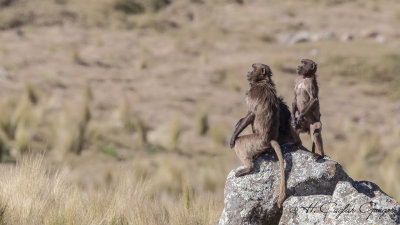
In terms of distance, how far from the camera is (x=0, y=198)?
5.39 meters

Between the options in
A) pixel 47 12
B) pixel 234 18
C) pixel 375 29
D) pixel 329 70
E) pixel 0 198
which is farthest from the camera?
pixel 234 18

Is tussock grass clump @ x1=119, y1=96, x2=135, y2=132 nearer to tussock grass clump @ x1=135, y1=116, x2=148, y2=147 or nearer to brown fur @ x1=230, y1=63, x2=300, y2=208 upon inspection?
tussock grass clump @ x1=135, y1=116, x2=148, y2=147

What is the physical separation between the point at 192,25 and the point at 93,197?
85.1ft

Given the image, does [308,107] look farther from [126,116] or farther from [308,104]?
[126,116]

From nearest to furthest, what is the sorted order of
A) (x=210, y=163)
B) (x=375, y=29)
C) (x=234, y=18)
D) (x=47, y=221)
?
(x=47, y=221) → (x=210, y=163) → (x=375, y=29) → (x=234, y=18)

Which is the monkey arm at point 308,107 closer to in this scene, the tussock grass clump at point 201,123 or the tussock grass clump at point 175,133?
the tussock grass clump at point 175,133

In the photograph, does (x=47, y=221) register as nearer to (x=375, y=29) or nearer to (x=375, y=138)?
(x=375, y=138)

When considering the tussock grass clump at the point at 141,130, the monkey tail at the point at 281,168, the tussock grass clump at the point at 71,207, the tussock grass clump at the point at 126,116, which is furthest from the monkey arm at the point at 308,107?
the tussock grass clump at the point at 126,116

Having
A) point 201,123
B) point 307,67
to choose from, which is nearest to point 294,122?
point 307,67

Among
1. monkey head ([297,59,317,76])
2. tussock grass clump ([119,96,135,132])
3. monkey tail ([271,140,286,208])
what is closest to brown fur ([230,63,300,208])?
monkey tail ([271,140,286,208])

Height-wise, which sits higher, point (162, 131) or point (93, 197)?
point (93, 197)

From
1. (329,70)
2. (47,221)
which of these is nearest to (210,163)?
(47,221)

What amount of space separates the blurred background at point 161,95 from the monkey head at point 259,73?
159cm

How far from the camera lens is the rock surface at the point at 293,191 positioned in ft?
13.7
